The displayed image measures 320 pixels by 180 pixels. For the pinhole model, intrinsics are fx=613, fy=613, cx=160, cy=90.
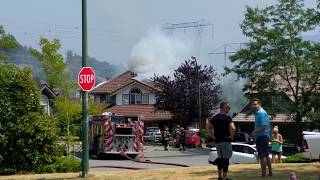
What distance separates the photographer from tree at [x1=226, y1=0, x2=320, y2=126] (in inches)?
1614

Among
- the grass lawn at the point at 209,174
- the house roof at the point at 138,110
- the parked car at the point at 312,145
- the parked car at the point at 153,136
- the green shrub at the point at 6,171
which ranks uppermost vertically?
the house roof at the point at 138,110

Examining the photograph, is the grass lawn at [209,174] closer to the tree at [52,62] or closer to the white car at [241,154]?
the white car at [241,154]

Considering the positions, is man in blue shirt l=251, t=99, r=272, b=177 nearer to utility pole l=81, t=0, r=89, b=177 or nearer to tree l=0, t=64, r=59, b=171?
utility pole l=81, t=0, r=89, b=177

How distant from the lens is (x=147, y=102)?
241 feet

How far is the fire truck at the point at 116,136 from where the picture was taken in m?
32.6

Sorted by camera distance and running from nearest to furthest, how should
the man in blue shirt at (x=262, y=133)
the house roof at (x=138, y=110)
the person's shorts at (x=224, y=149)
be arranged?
the person's shorts at (x=224, y=149), the man in blue shirt at (x=262, y=133), the house roof at (x=138, y=110)

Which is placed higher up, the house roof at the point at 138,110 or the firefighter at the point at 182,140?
the house roof at the point at 138,110

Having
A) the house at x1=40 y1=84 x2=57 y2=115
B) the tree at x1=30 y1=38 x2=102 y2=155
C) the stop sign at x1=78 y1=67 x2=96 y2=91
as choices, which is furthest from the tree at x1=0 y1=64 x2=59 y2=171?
the tree at x1=30 y1=38 x2=102 y2=155

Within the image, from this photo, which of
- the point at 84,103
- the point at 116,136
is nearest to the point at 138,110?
the point at 116,136

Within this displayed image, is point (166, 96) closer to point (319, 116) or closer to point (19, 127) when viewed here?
point (319, 116)

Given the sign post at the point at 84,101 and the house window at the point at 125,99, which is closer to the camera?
the sign post at the point at 84,101

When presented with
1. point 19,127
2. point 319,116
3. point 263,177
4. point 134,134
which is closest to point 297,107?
point 319,116

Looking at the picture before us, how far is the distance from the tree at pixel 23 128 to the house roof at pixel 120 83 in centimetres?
5134

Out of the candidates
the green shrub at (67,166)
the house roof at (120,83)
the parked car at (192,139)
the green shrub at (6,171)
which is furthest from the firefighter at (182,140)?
the house roof at (120,83)
